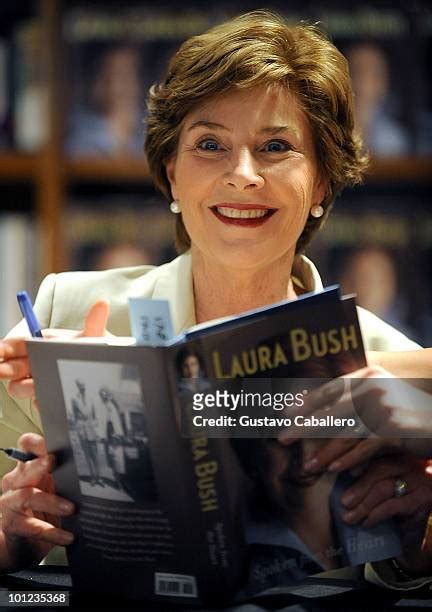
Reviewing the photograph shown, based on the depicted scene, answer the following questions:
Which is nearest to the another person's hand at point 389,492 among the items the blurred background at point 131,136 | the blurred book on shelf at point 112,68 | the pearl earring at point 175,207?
the pearl earring at point 175,207

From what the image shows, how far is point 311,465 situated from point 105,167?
139 centimetres

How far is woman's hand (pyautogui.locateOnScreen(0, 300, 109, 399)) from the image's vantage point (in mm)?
982

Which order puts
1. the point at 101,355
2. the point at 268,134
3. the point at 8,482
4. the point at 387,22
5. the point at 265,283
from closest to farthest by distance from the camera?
the point at 101,355, the point at 8,482, the point at 268,134, the point at 265,283, the point at 387,22

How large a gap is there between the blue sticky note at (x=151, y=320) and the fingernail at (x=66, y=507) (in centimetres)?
19

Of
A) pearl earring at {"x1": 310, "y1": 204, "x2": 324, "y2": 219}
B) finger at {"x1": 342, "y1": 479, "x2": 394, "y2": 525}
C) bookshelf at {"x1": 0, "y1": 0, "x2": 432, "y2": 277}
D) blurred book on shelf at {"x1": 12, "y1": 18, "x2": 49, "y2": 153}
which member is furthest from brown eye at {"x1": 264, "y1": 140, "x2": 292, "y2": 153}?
blurred book on shelf at {"x1": 12, "y1": 18, "x2": 49, "y2": 153}

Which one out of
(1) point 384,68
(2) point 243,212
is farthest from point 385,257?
(2) point 243,212

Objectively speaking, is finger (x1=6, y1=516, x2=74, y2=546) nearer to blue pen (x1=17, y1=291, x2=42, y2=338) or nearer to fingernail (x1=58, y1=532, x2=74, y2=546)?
fingernail (x1=58, y1=532, x2=74, y2=546)

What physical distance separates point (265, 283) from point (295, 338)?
40 centimetres

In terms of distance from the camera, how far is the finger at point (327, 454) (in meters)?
0.95

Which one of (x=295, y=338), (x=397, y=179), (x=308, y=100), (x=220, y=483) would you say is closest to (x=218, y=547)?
(x=220, y=483)

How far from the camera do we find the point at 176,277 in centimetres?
134

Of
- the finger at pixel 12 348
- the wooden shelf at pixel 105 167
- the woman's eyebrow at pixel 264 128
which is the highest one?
the wooden shelf at pixel 105 167

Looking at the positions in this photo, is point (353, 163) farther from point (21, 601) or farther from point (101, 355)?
point (21, 601)

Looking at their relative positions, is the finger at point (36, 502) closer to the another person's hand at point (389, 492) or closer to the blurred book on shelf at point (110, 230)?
the another person's hand at point (389, 492)
